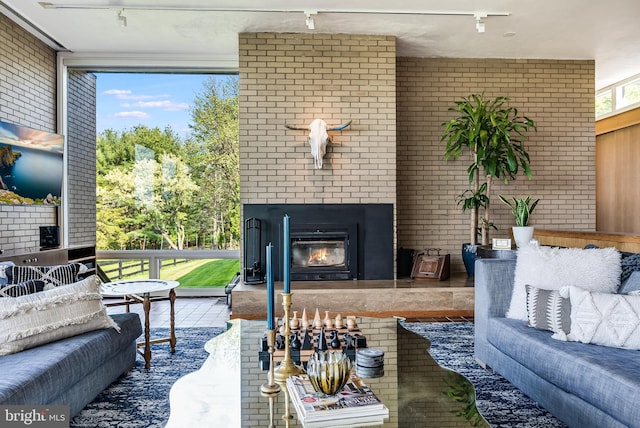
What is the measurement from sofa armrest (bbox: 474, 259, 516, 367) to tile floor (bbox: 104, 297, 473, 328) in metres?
1.57

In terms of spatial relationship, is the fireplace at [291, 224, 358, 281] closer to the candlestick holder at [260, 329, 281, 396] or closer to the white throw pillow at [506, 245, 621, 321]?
the white throw pillow at [506, 245, 621, 321]

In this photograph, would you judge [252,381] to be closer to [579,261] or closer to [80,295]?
[80,295]

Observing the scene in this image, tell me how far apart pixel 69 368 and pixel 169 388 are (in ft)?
2.37

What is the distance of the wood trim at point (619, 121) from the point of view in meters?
7.09

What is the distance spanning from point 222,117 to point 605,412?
5275mm

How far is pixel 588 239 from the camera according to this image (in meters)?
4.99

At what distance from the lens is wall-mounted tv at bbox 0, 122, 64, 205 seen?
455 centimetres

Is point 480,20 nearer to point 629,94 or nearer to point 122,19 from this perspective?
point 122,19

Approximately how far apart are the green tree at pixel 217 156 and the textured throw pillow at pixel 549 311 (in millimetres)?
4106

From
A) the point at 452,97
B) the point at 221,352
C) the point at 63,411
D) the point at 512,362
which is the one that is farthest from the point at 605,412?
the point at 452,97

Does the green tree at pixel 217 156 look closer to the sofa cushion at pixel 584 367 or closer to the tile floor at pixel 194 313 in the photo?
the tile floor at pixel 194 313

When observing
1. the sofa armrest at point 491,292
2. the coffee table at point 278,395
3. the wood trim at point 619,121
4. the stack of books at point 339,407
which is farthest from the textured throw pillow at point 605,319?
the wood trim at point 619,121

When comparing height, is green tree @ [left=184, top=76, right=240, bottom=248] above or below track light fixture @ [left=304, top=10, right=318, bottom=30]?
below

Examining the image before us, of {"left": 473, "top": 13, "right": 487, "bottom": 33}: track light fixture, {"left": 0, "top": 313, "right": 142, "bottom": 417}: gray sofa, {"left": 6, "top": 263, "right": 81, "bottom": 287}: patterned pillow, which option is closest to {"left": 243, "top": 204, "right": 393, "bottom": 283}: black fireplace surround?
{"left": 473, "top": 13, "right": 487, "bottom": 33}: track light fixture
